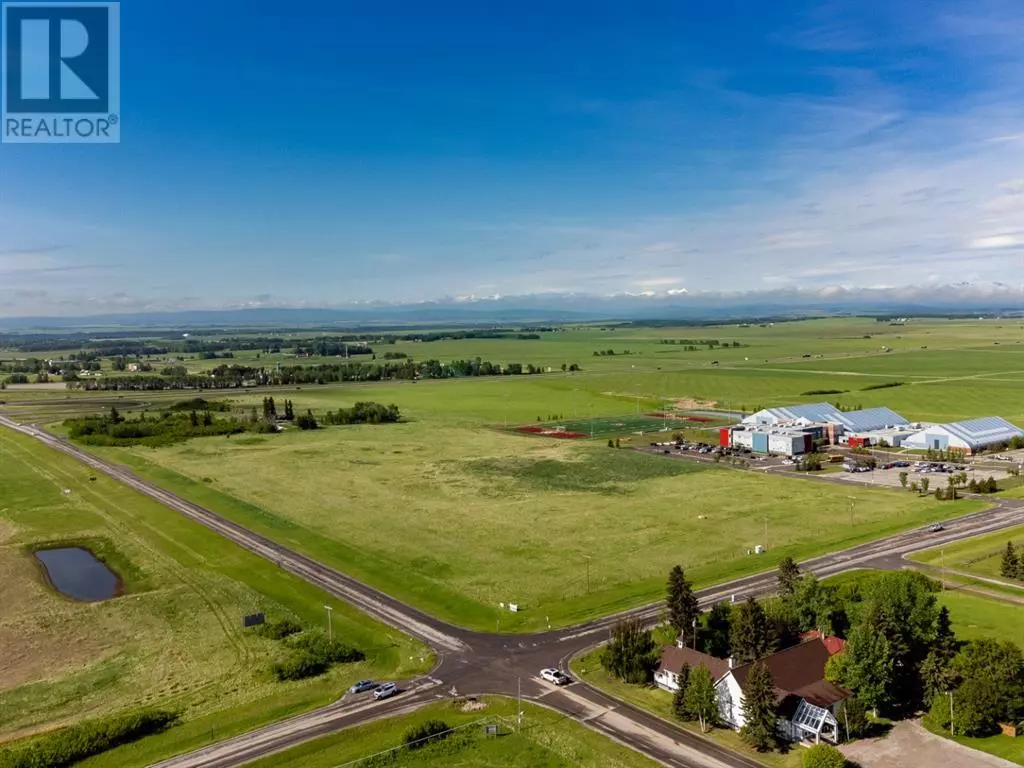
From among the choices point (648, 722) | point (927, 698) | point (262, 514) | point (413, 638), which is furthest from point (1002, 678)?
point (262, 514)

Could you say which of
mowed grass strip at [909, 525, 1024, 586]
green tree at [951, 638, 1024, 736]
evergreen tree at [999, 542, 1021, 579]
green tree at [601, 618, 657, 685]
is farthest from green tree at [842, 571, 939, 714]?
mowed grass strip at [909, 525, 1024, 586]

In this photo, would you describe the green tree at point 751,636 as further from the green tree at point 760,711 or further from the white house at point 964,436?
the white house at point 964,436

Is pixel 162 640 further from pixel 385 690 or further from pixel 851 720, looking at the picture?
pixel 851 720

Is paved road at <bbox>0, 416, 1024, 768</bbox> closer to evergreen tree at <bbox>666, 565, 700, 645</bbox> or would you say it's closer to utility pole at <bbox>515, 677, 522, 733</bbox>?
utility pole at <bbox>515, 677, 522, 733</bbox>

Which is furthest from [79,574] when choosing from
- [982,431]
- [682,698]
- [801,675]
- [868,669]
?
[982,431]

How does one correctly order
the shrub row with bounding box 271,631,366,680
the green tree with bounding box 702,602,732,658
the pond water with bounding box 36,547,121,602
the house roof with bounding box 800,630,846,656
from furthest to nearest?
the pond water with bounding box 36,547,121,602 < the green tree with bounding box 702,602,732,658 < the shrub row with bounding box 271,631,366,680 < the house roof with bounding box 800,630,846,656

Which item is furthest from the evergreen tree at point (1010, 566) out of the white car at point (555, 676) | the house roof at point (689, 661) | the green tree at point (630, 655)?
the white car at point (555, 676)
